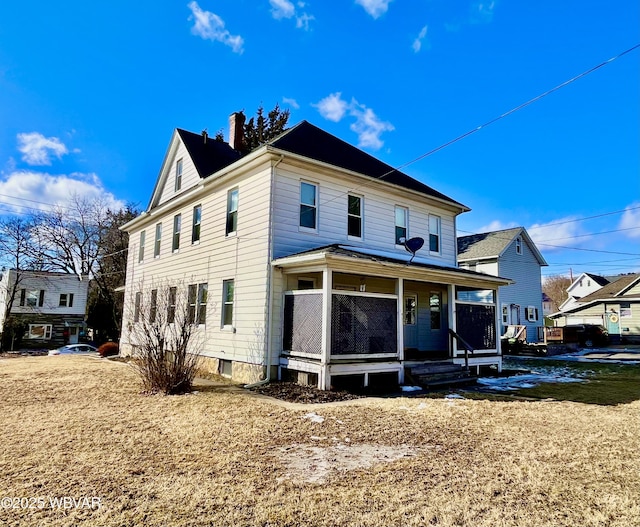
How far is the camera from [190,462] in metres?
4.38

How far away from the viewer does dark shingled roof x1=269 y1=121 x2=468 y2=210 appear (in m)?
11.6

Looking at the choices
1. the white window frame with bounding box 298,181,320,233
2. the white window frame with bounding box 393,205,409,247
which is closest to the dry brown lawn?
the white window frame with bounding box 298,181,320,233

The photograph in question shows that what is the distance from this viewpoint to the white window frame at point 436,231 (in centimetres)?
1459

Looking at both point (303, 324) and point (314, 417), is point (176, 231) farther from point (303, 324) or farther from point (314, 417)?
point (314, 417)

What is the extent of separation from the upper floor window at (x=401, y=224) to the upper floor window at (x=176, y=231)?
807 centimetres

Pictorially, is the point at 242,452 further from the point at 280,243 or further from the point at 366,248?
the point at 366,248

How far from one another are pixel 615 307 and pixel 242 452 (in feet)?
114

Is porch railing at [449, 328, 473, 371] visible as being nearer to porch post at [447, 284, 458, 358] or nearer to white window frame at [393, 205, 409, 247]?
porch post at [447, 284, 458, 358]

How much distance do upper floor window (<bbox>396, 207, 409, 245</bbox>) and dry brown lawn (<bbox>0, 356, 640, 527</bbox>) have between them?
687 cm

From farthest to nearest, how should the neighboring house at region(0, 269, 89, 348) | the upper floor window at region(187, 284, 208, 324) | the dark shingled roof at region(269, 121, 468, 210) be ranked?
1. the neighboring house at region(0, 269, 89, 348)
2. the upper floor window at region(187, 284, 208, 324)
3. the dark shingled roof at region(269, 121, 468, 210)

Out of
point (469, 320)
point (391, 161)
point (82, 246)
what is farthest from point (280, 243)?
point (82, 246)

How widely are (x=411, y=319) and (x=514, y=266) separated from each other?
1600 centimetres

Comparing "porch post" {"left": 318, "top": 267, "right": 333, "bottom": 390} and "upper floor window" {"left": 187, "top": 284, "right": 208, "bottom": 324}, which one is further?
"upper floor window" {"left": 187, "top": 284, "right": 208, "bottom": 324}

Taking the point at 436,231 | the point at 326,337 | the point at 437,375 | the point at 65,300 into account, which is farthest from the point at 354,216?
the point at 65,300
